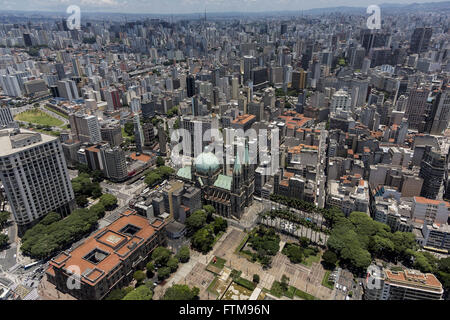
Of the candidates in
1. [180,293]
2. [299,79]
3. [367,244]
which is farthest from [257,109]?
[180,293]

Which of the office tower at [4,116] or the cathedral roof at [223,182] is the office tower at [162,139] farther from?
the office tower at [4,116]

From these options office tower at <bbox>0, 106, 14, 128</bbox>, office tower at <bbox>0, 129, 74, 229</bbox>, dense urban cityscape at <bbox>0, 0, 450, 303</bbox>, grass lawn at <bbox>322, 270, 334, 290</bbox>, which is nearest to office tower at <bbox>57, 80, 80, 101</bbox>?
dense urban cityscape at <bbox>0, 0, 450, 303</bbox>

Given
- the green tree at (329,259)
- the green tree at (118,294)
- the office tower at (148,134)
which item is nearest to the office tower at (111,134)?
the office tower at (148,134)

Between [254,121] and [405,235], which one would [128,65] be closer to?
[254,121]

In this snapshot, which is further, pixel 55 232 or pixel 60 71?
pixel 60 71

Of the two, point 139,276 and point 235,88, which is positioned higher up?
point 235,88

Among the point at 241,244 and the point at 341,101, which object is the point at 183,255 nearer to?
the point at 241,244

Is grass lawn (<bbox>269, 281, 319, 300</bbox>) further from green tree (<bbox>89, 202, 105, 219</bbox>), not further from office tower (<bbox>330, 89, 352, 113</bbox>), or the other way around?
office tower (<bbox>330, 89, 352, 113</bbox>)
